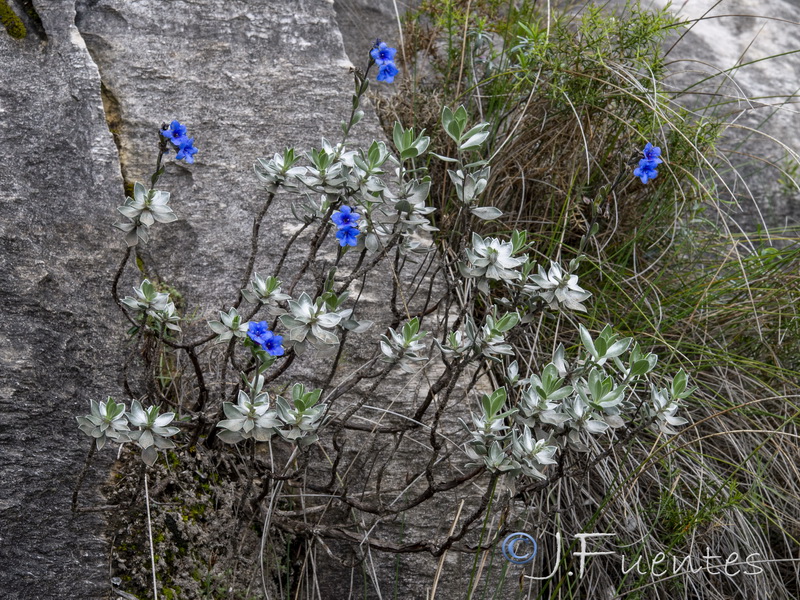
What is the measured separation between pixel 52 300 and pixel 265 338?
66 cm

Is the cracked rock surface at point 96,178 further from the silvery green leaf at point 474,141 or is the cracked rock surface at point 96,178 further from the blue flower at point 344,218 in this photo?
the silvery green leaf at point 474,141

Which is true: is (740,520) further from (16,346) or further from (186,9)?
(186,9)

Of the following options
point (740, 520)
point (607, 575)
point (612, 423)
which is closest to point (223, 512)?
point (612, 423)

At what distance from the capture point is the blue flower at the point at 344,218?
63.2 inches

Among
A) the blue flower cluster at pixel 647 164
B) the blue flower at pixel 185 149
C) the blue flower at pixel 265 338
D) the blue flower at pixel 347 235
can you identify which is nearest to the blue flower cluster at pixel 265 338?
the blue flower at pixel 265 338

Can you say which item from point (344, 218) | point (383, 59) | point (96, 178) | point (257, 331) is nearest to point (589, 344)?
point (344, 218)

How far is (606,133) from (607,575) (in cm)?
149

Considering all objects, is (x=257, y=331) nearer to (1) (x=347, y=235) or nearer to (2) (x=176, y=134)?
(1) (x=347, y=235)

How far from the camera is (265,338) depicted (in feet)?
4.88

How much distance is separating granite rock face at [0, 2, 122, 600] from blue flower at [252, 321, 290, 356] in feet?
1.72

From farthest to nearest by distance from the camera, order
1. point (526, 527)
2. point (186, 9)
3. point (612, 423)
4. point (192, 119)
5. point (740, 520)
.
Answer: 1. point (186, 9)
2. point (192, 119)
3. point (740, 520)
4. point (526, 527)
5. point (612, 423)

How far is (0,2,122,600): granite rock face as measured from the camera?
1570mm

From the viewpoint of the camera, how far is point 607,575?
202 cm

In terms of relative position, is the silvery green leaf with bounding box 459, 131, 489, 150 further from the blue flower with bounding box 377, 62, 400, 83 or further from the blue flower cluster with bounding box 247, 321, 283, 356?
the blue flower cluster with bounding box 247, 321, 283, 356
